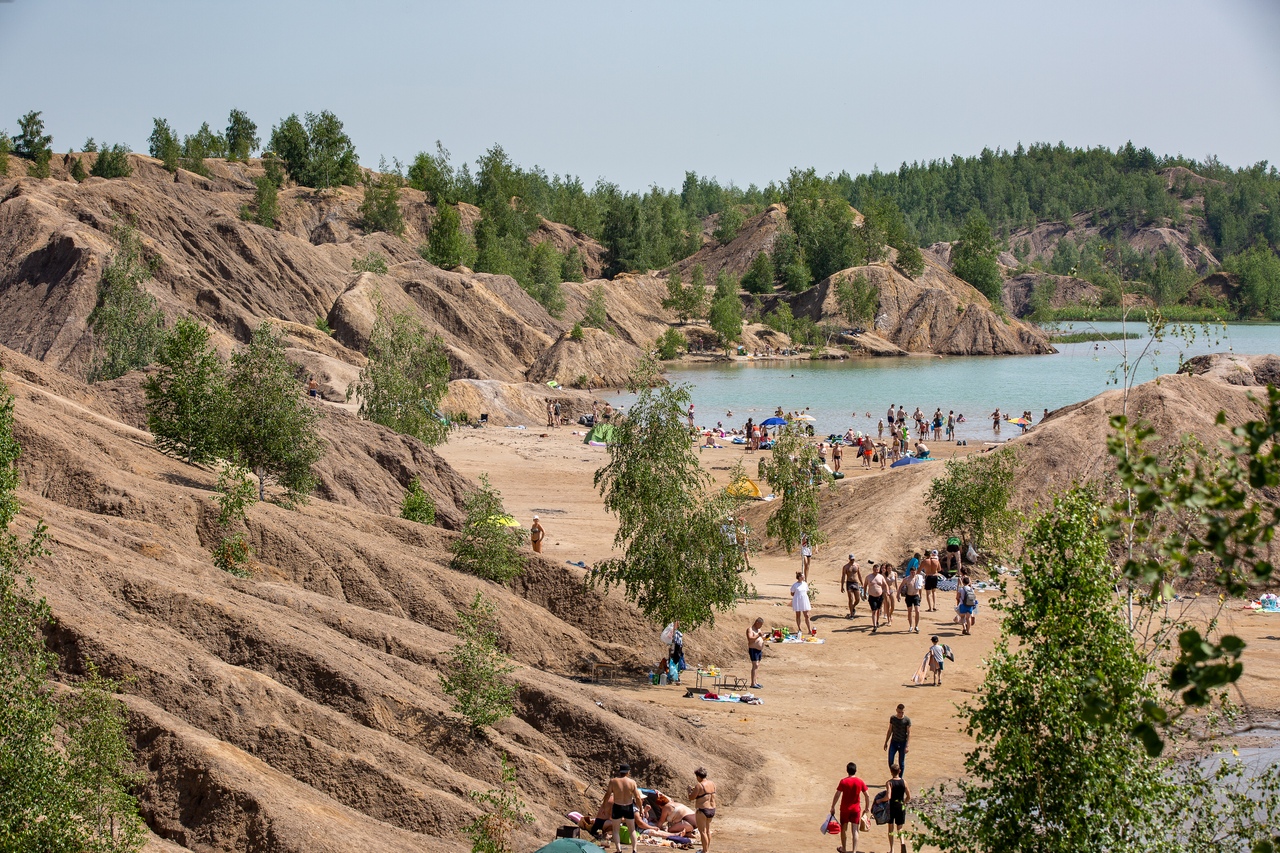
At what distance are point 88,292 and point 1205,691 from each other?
165 feet

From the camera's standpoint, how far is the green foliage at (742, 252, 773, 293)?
122075 millimetres

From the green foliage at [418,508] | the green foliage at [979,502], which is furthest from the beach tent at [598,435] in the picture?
the green foliage at [979,502]

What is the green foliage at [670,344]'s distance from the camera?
9801 cm

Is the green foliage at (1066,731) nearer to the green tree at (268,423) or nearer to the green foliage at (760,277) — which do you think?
the green tree at (268,423)

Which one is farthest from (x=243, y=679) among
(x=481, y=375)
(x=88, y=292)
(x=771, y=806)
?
(x=481, y=375)

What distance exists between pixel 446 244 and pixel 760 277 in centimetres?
3983

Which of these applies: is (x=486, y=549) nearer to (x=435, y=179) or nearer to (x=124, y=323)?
(x=124, y=323)

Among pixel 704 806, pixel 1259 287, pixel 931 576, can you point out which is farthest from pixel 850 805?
pixel 1259 287

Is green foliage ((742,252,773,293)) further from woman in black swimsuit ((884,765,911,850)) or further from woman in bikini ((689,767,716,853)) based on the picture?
woman in bikini ((689,767,716,853))

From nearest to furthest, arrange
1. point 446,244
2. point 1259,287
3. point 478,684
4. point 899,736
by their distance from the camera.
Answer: point 478,684
point 899,736
point 446,244
point 1259,287

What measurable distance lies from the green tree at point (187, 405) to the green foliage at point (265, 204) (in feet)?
241

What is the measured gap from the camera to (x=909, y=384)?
80938 mm

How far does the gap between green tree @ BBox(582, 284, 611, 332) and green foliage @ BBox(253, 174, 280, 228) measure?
2727cm

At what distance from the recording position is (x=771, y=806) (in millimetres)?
15227
